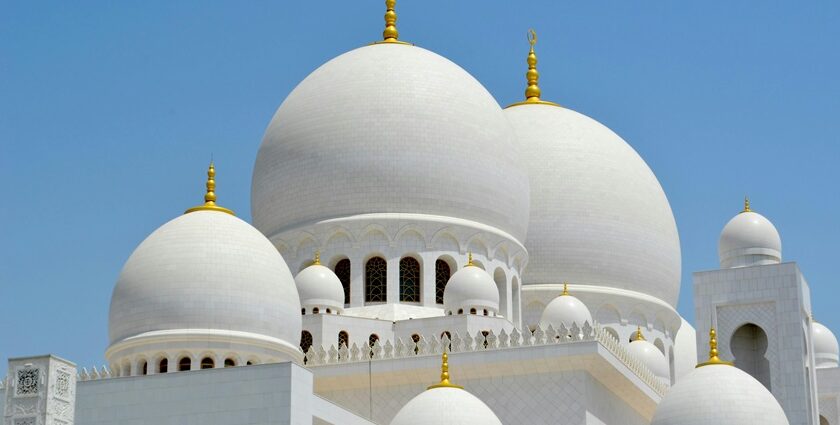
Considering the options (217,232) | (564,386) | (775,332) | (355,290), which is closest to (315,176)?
(355,290)

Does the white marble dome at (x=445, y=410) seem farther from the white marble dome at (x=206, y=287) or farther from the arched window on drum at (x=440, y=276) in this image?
the arched window on drum at (x=440, y=276)

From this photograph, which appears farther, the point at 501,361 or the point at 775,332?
the point at 775,332

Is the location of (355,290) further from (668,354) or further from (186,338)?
(668,354)

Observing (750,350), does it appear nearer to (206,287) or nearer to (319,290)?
(319,290)

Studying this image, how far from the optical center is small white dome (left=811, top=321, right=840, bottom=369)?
143 feet

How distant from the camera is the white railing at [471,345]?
3200 cm

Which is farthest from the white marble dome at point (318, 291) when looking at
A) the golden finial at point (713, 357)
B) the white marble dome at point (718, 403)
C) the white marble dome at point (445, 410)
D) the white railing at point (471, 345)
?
the golden finial at point (713, 357)

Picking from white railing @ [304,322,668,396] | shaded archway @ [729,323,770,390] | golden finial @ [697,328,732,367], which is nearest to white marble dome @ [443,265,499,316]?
white railing @ [304,322,668,396]

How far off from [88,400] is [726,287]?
556 inches

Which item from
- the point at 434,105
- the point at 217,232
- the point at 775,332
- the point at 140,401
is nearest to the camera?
the point at 140,401

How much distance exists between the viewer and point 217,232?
3162 cm

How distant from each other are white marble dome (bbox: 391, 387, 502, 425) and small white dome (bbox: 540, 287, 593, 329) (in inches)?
260

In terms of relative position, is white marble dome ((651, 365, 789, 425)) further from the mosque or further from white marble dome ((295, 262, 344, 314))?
white marble dome ((295, 262, 344, 314))

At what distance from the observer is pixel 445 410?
90.8 ft
